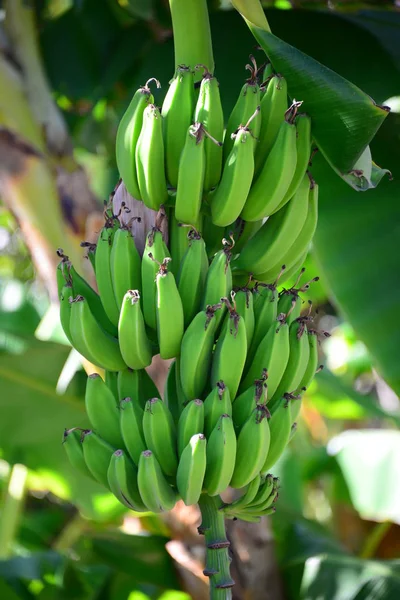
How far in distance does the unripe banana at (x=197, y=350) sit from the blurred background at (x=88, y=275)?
24.6 inches

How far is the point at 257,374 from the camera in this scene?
0.82m

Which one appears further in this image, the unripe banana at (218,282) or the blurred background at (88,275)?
the blurred background at (88,275)

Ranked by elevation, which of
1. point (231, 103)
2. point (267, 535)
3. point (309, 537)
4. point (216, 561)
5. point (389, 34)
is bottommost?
point (309, 537)

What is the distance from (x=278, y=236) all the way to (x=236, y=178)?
0.11 metres

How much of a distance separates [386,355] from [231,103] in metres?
0.64

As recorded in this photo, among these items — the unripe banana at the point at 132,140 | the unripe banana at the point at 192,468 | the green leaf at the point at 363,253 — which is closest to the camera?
the unripe banana at the point at 192,468

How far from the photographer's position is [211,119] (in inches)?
31.6

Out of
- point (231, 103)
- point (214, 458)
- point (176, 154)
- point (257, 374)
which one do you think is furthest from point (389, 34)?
point (214, 458)

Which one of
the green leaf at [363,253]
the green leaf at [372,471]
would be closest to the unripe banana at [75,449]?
the green leaf at [363,253]

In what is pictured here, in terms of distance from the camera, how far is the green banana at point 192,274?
0.80m

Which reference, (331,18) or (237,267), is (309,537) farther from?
(331,18)

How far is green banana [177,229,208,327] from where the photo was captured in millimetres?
798

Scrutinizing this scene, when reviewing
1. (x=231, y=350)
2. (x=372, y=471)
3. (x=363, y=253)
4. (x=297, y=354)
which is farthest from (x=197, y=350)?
(x=372, y=471)

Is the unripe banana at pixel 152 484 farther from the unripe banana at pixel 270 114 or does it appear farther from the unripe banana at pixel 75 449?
the unripe banana at pixel 270 114
